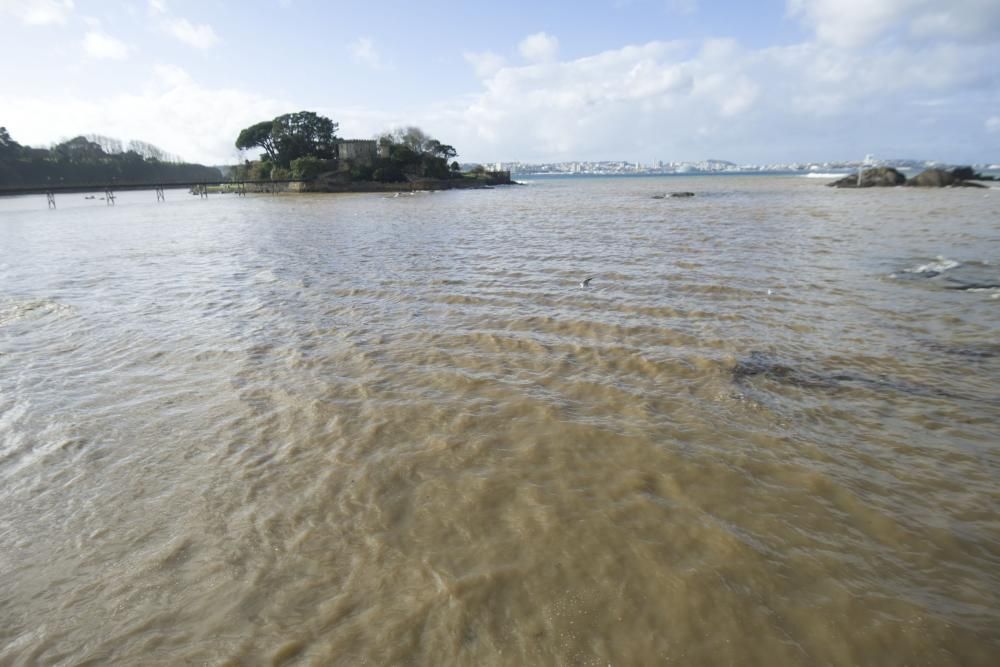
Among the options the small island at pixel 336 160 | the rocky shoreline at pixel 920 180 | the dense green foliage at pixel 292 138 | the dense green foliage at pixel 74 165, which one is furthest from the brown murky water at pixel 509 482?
the dense green foliage at pixel 74 165

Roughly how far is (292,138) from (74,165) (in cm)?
6553

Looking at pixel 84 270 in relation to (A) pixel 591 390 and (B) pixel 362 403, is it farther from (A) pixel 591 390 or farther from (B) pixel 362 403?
(A) pixel 591 390

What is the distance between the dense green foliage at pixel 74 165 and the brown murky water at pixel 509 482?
5139 inches

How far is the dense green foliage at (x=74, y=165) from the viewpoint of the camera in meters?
107

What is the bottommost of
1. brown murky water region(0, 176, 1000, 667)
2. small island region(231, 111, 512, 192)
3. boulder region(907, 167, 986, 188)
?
brown murky water region(0, 176, 1000, 667)

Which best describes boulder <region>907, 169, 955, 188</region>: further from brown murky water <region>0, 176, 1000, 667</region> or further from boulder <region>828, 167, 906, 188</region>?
brown murky water <region>0, 176, 1000, 667</region>

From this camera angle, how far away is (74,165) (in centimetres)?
12188

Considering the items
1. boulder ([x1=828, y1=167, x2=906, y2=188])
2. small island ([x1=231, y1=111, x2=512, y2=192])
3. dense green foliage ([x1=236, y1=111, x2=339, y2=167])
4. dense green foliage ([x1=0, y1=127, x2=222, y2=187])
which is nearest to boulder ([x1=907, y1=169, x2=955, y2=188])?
boulder ([x1=828, y1=167, x2=906, y2=188])

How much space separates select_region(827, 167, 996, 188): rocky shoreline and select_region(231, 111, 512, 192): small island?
69189mm

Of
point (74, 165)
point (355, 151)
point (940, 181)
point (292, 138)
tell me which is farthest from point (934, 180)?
point (74, 165)

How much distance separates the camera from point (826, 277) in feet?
40.8

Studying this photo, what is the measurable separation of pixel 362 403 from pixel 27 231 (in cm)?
3996

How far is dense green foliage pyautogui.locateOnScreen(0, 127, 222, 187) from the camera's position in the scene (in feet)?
351

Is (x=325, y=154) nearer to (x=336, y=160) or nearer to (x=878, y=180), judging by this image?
(x=336, y=160)
